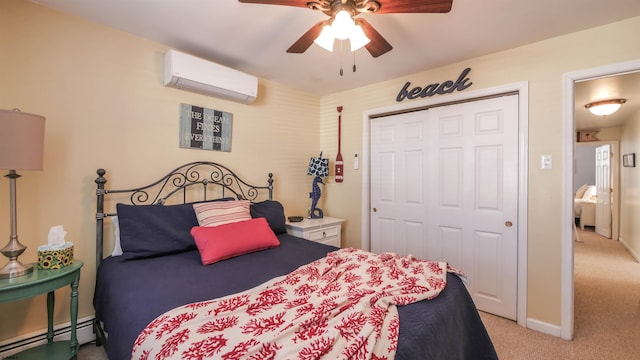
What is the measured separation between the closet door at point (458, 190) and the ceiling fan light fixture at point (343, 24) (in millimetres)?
1626

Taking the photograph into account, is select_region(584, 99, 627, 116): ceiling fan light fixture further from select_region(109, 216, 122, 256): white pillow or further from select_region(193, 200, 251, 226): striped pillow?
select_region(109, 216, 122, 256): white pillow

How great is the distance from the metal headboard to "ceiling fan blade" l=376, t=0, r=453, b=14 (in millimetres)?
2009

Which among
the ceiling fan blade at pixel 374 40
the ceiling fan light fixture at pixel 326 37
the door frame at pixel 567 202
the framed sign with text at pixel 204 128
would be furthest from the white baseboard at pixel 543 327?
the framed sign with text at pixel 204 128

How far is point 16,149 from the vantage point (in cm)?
143

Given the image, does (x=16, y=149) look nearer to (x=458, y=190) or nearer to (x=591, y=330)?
(x=458, y=190)

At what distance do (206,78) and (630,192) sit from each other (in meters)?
6.57

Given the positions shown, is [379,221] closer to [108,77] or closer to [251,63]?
[251,63]

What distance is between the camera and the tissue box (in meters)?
1.58

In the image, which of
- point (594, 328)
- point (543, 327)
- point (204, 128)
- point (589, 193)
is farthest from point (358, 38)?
point (589, 193)

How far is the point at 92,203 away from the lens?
80.1 inches

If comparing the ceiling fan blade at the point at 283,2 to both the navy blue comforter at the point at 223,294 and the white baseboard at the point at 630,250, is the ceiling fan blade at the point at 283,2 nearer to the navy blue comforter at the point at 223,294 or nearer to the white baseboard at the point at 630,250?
the navy blue comforter at the point at 223,294

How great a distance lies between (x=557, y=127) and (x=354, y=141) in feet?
6.35

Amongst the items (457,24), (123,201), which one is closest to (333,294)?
(123,201)

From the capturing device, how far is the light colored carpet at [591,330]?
1.95 m
